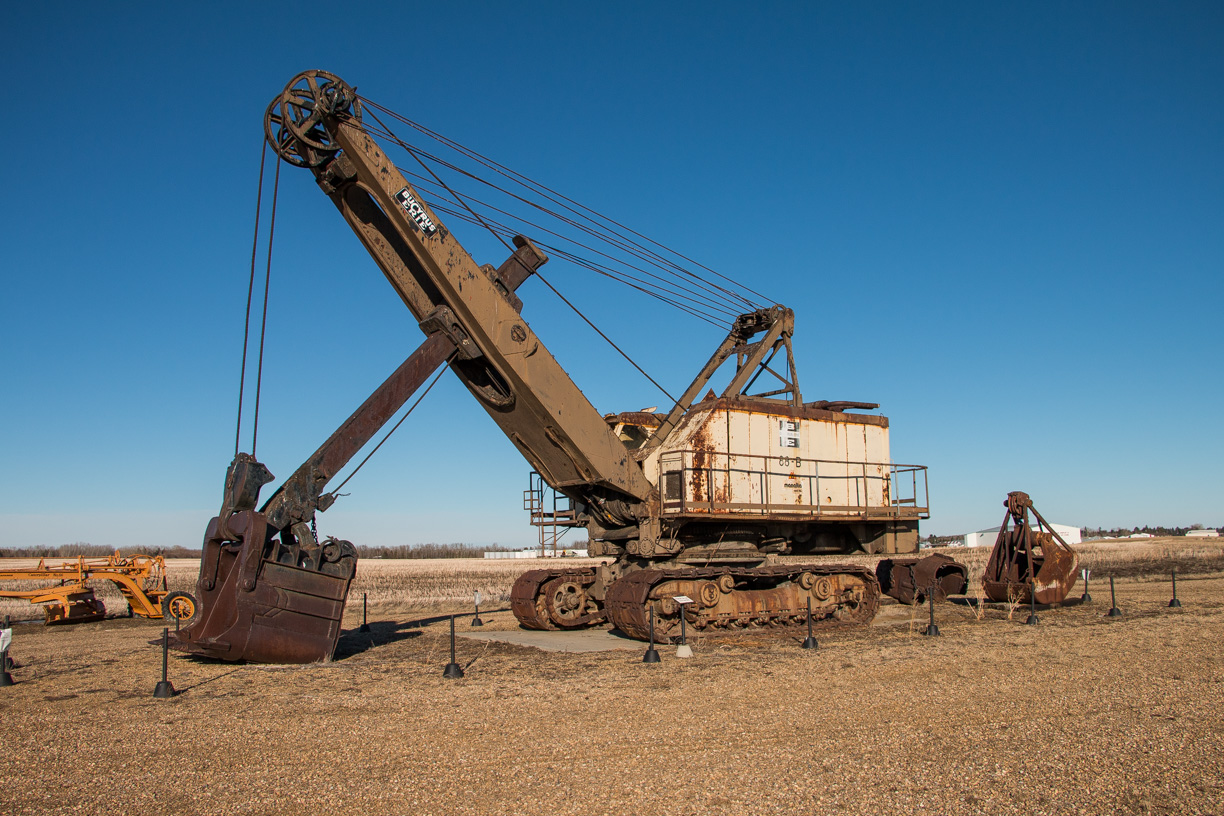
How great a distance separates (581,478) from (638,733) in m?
6.21

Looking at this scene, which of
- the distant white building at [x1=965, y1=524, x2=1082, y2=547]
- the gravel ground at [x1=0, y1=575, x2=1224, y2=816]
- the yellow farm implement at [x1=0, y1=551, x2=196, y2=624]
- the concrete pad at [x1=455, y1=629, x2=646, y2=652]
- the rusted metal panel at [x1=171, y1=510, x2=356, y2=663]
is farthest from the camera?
the distant white building at [x1=965, y1=524, x2=1082, y2=547]

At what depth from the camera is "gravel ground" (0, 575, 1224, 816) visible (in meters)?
5.49

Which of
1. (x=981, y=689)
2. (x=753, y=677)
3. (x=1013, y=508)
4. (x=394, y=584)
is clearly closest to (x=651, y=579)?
(x=753, y=677)

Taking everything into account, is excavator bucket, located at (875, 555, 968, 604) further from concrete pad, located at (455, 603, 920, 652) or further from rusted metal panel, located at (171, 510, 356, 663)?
rusted metal panel, located at (171, 510, 356, 663)

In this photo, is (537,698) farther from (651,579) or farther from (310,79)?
(310,79)

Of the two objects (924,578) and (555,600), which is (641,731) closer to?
(555,600)

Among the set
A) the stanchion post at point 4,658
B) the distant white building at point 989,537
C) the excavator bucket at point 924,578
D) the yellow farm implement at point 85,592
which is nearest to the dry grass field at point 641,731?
the stanchion post at point 4,658

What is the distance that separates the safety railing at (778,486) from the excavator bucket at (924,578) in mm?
2966

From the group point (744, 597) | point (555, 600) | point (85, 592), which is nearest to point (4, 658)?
point (555, 600)

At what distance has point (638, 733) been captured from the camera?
7117mm

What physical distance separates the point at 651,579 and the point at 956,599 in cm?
924

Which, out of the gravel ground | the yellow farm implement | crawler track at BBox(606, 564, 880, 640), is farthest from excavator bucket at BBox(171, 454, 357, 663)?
the yellow farm implement

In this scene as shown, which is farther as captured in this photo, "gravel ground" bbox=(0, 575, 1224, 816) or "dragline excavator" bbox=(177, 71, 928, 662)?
"dragline excavator" bbox=(177, 71, 928, 662)

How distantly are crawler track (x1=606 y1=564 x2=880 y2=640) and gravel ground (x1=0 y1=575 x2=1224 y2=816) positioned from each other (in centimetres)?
106
